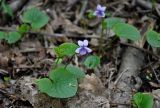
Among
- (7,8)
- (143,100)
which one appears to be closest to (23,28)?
(7,8)

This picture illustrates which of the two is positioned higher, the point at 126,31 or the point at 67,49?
the point at 126,31

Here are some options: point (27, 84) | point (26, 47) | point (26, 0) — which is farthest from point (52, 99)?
point (26, 0)

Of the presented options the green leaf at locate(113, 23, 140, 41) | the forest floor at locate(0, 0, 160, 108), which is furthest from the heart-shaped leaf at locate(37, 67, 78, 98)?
the green leaf at locate(113, 23, 140, 41)

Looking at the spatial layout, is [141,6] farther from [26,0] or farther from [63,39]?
[26,0]

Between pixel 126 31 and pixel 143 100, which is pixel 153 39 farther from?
pixel 143 100

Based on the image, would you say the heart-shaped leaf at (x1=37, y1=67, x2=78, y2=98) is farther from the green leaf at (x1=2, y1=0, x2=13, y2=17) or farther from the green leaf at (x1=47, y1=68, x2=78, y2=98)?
the green leaf at (x1=2, y1=0, x2=13, y2=17)
